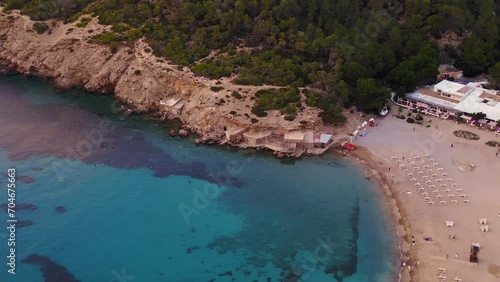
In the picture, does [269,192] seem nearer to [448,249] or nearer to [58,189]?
[448,249]

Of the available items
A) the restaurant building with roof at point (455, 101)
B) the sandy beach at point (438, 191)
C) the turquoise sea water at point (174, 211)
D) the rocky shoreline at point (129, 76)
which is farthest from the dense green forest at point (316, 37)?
the turquoise sea water at point (174, 211)

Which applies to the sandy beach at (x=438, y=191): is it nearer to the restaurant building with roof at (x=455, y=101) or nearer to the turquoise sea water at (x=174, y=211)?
the restaurant building with roof at (x=455, y=101)

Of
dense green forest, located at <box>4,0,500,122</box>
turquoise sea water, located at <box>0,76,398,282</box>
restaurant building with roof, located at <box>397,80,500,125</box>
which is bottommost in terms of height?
turquoise sea water, located at <box>0,76,398,282</box>

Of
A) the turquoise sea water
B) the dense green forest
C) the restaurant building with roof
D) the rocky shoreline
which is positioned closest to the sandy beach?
the restaurant building with roof

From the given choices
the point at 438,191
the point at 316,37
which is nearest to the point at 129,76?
the point at 316,37

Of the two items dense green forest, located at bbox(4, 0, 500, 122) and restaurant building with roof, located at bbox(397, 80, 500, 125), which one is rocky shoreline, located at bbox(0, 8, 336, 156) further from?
restaurant building with roof, located at bbox(397, 80, 500, 125)

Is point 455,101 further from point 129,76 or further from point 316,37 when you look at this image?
point 129,76
